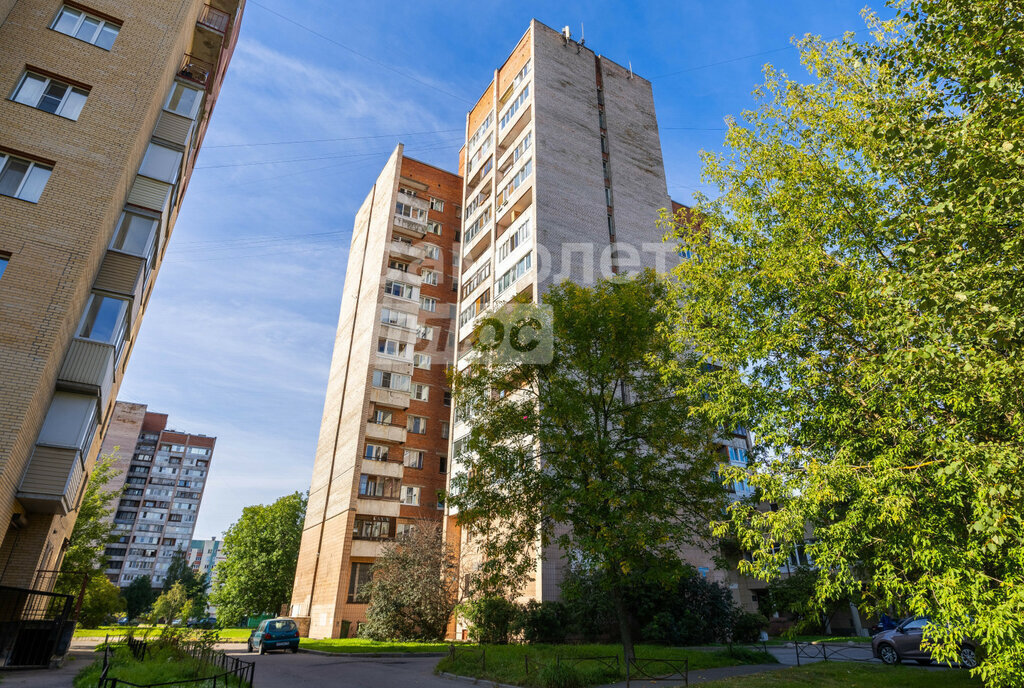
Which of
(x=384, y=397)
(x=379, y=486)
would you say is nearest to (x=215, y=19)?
(x=384, y=397)

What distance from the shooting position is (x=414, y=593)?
2809cm

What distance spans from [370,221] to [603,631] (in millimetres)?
41066

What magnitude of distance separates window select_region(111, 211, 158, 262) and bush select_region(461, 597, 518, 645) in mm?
18849

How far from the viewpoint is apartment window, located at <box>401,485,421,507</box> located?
3834cm

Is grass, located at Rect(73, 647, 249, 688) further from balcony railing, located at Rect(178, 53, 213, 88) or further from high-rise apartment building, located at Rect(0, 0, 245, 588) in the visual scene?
balcony railing, located at Rect(178, 53, 213, 88)

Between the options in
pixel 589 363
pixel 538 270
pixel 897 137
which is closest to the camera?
pixel 897 137

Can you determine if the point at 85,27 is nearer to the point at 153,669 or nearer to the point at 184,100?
the point at 184,100

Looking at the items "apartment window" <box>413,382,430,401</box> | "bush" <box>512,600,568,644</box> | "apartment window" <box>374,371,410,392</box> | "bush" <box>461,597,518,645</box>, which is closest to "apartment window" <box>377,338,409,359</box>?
"apartment window" <box>374,371,410,392</box>

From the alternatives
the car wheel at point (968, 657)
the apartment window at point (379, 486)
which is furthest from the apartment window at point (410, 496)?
the car wheel at point (968, 657)

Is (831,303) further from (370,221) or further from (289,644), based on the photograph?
(370,221)

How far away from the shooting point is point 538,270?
106ft

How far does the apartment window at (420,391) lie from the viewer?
4272cm

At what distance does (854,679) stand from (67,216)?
24.7 metres

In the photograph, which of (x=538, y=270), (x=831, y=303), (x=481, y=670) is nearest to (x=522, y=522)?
(x=481, y=670)
